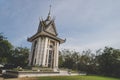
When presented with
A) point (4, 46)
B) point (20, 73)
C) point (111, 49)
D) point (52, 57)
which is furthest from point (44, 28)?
point (111, 49)

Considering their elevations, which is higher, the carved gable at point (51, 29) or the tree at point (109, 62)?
the carved gable at point (51, 29)

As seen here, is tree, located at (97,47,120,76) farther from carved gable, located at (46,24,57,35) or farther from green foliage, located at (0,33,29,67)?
green foliage, located at (0,33,29,67)

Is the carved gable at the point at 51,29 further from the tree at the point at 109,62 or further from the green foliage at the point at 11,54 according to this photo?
the tree at the point at 109,62

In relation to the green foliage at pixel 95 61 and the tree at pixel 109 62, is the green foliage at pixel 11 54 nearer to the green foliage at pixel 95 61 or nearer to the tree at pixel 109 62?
the green foliage at pixel 95 61

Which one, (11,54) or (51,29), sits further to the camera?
(11,54)

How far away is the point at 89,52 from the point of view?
57562 mm

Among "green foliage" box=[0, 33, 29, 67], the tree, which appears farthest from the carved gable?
the tree

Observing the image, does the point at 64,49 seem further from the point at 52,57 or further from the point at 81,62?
the point at 52,57

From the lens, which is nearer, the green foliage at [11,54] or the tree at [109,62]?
the green foliage at [11,54]

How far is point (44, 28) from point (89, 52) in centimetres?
2216

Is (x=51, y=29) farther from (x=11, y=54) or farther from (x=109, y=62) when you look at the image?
(x=109, y=62)

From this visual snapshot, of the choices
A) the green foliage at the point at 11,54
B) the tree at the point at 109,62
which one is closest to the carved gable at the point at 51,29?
the green foliage at the point at 11,54

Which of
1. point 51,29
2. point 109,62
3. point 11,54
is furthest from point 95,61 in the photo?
point 11,54

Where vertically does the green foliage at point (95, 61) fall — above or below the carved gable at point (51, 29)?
below
